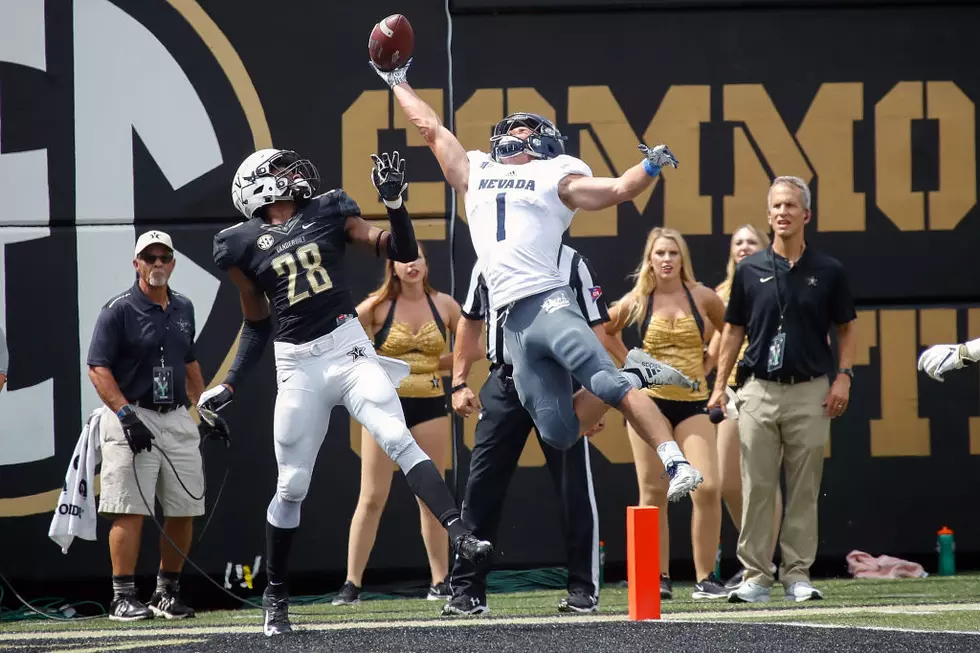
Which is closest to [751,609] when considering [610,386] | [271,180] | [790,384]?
[790,384]

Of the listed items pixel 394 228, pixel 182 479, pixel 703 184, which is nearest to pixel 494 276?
pixel 394 228

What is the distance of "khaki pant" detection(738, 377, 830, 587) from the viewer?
6910 mm

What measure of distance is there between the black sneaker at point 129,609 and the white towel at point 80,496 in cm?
40

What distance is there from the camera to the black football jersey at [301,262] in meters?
5.82

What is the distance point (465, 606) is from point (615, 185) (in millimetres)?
2108

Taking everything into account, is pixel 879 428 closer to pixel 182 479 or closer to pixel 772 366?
pixel 772 366

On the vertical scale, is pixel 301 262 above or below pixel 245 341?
above

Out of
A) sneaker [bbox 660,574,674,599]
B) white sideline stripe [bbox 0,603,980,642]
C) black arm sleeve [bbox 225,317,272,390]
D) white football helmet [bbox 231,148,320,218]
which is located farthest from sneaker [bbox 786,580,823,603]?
white football helmet [bbox 231,148,320,218]

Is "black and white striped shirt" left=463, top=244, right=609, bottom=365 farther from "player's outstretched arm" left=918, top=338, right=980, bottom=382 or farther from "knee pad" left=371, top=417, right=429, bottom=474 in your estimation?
"player's outstretched arm" left=918, top=338, right=980, bottom=382

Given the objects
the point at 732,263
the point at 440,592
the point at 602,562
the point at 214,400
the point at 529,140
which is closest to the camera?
the point at 214,400

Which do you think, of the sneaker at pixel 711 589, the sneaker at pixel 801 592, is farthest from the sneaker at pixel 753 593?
the sneaker at pixel 711 589

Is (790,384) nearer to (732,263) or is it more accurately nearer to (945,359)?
(732,263)

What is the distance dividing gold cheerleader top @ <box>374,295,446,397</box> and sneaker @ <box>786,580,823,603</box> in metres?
2.21

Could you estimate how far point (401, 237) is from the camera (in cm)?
576
